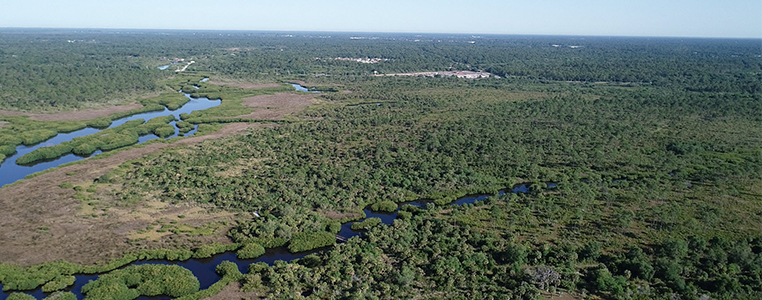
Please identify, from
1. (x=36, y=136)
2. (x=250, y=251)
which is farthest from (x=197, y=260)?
(x=36, y=136)

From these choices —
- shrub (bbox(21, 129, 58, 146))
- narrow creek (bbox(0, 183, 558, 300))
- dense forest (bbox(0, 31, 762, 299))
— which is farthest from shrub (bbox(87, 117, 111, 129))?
narrow creek (bbox(0, 183, 558, 300))

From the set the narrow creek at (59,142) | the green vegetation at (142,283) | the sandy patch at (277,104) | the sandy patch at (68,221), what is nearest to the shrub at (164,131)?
the narrow creek at (59,142)

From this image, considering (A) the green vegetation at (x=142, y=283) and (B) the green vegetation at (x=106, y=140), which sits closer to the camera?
(A) the green vegetation at (x=142, y=283)

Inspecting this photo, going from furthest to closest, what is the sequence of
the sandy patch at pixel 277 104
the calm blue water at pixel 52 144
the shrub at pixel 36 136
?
the sandy patch at pixel 277 104
the shrub at pixel 36 136
the calm blue water at pixel 52 144

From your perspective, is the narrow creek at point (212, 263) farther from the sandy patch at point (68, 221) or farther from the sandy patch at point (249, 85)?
the sandy patch at point (249, 85)

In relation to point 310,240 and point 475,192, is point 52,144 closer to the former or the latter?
point 310,240
